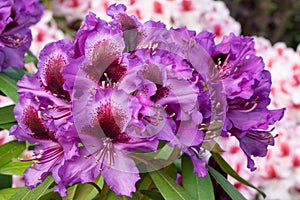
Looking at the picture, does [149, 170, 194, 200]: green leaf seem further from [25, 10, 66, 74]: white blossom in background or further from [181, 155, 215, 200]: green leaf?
[25, 10, 66, 74]: white blossom in background

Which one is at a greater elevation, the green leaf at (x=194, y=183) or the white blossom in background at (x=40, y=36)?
the green leaf at (x=194, y=183)

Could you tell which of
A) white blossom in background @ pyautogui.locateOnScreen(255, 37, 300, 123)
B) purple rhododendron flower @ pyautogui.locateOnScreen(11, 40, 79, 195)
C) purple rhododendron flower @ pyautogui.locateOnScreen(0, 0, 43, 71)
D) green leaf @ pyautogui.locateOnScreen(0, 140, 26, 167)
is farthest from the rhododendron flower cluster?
white blossom in background @ pyautogui.locateOnScreen(255, 37, 300, 123)

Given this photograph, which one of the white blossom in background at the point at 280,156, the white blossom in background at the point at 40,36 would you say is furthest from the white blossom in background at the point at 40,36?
the white blossom in background at the point at 280,156

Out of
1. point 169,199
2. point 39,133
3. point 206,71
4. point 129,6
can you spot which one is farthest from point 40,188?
point 129,6

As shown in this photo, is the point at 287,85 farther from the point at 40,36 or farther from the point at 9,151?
the point at 9,151

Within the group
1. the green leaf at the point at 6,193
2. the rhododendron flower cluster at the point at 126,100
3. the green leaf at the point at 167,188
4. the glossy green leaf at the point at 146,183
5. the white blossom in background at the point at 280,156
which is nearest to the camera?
the rhododendron flower cluster at the point at 126,100

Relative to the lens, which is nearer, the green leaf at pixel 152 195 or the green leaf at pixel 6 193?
the green leaf at pixel 152 195

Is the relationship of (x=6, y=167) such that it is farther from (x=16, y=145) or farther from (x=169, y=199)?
(x=169, y=199)

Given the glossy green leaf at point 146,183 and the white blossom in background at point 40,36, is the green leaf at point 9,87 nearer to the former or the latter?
the glossy green leaf at point 146,183
